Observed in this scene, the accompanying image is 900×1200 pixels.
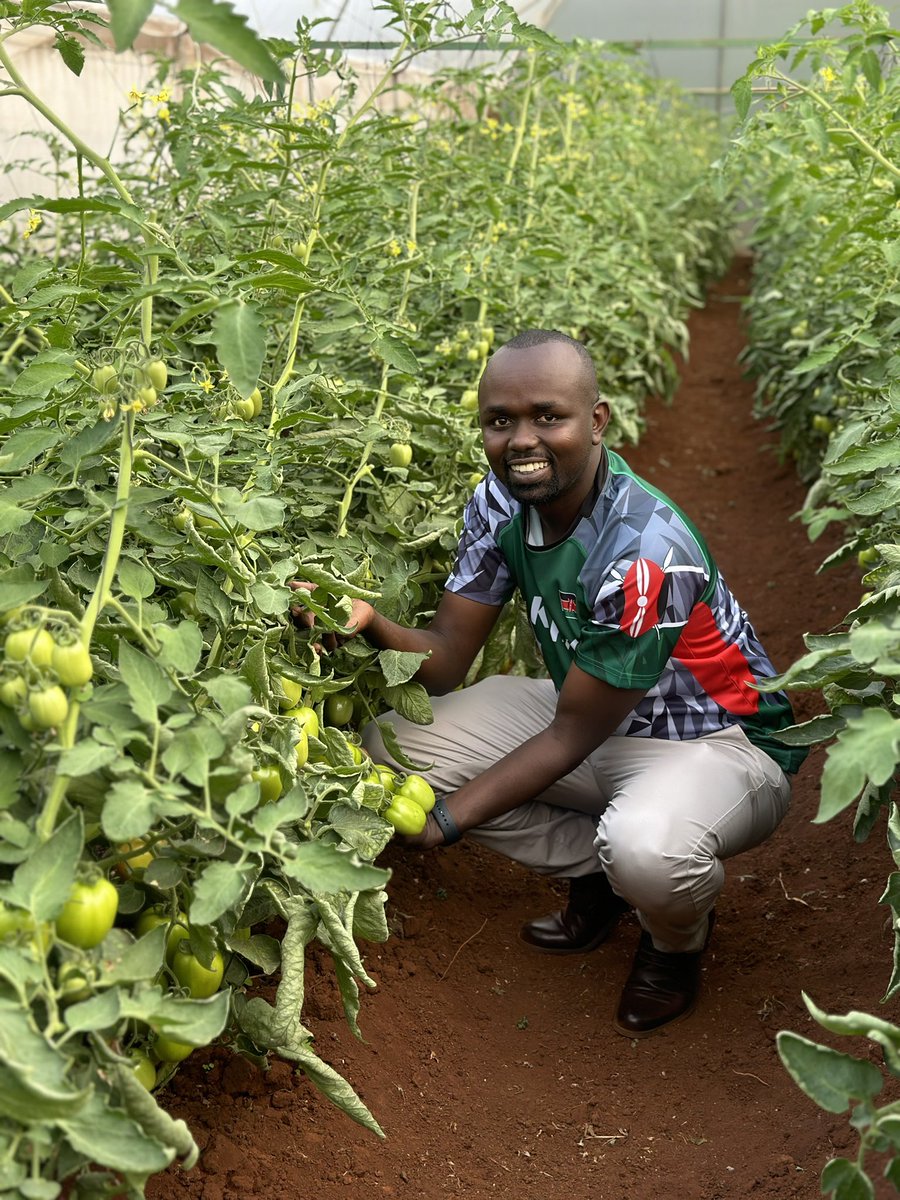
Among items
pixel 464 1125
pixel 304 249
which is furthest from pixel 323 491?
pixel 464 1125

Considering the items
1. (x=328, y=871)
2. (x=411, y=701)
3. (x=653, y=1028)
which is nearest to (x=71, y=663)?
(x=328, y=871)

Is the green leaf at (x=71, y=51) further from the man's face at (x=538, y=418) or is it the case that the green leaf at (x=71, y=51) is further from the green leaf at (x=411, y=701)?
the green leaf at (x=411, y=701)

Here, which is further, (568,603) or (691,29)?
(691,29)

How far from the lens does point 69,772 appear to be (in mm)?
1191

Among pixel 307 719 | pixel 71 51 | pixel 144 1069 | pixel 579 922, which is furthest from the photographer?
pixel 579 922

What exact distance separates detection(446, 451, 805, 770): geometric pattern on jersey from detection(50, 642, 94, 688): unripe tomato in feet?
3.17

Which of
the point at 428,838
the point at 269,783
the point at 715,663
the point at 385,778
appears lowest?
the point at 428,838

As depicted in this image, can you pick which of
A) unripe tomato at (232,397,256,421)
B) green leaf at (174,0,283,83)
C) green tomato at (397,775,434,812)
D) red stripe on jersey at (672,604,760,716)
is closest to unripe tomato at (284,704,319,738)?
green tomato at (397,775,434,812)

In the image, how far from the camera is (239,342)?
4.30 ft

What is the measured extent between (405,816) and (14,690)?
87 centimetres

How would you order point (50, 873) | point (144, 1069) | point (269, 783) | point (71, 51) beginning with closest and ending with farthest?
point (50, 873) → point (144, 1069) → point (269, 783) → point (71, 51)

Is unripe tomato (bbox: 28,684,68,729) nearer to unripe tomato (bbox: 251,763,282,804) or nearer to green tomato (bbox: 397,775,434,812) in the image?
unripe tomato (bbox: 251,763,282,804)

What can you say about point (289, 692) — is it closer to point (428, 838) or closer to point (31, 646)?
point (428, 838)

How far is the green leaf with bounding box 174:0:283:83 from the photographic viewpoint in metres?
0.93
